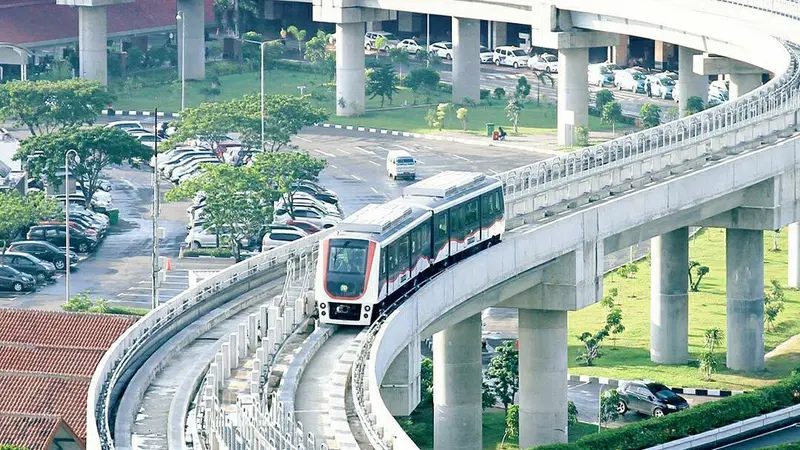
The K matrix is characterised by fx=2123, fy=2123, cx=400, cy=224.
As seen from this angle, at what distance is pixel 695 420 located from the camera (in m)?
64.2

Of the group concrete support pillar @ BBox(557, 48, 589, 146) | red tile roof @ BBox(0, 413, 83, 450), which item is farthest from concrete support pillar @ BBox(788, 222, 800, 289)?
red tile roof @ BBox(0, 413, 83, 450)

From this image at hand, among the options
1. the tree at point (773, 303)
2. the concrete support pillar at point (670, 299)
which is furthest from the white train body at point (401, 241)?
the tree at point (773, 303)

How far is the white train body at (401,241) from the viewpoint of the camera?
56.6 meters

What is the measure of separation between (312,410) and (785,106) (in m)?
36.5

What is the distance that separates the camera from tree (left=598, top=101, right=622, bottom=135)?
121000 millimetres

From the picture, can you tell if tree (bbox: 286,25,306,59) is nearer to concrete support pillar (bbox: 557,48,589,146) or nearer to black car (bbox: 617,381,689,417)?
concrete support pillar (bbox: 557,48,589,146)

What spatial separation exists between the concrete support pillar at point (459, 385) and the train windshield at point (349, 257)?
1308cm

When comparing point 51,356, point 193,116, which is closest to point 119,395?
point 51,356

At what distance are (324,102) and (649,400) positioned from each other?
61.8 m

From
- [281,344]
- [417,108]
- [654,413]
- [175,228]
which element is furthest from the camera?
[417,108]

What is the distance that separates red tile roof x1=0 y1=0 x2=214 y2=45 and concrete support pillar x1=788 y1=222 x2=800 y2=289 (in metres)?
61.9

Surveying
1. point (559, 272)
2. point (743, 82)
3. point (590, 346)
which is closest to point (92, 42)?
point (743, 82)

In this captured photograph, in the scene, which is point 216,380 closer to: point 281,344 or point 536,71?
point 281,344

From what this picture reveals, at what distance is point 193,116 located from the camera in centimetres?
10906
